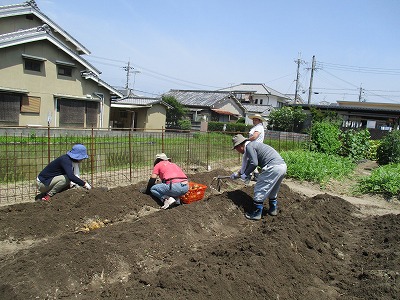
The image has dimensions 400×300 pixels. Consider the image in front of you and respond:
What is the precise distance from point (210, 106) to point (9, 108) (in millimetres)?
21202

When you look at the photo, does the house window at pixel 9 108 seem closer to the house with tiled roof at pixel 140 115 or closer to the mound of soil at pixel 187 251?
the house with tiled roof at pixel 140 115

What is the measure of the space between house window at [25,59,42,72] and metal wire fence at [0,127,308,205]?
427 centimetres

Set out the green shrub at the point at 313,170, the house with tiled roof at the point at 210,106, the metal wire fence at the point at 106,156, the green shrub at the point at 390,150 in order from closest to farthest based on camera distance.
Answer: the metal wire fence at the point at 106,156, the green shrub at the point at 313,170, the green shrub at the point at 390,150, the house with tiled roof at the point at 210,106

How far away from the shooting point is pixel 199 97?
37281 mm

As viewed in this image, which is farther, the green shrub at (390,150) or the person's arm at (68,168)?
the green shrub at (390,150)

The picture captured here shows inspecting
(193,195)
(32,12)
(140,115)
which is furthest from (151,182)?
(140,115)

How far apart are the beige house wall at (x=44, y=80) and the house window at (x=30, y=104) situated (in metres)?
0.18

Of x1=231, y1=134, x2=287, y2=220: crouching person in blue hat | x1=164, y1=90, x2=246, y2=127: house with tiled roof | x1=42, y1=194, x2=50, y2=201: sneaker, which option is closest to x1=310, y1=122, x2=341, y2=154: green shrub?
x1=231, y1=134, x2=287, y2=220: crouching person in blue hat

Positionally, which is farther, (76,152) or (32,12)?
(32,12)

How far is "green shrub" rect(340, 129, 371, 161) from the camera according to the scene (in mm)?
15352

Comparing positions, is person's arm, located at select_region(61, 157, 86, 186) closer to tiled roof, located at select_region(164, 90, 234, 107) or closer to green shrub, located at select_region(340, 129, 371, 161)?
green shrub, located at select_region(340, 129, 371, 161)

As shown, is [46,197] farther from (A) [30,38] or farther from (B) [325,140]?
(A) [30,38]

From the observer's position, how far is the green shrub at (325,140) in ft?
49.2

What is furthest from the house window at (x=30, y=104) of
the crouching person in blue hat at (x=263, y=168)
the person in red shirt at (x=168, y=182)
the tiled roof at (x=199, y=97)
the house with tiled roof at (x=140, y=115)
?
the tiled roof at (x=199, y=97)
